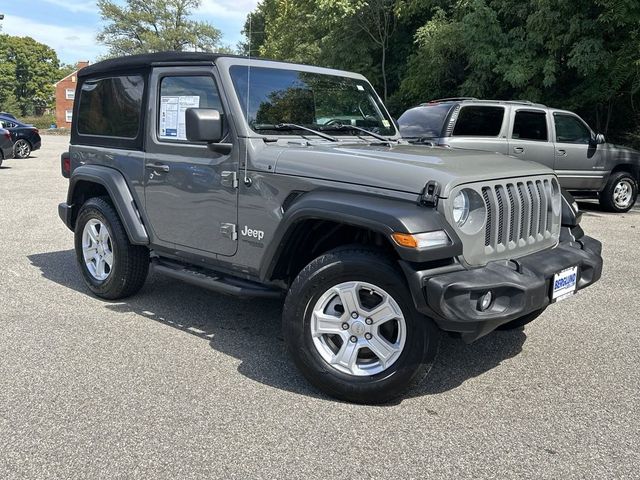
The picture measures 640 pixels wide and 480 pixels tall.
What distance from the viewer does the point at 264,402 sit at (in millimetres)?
3355

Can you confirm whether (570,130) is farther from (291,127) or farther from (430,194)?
(430,194)

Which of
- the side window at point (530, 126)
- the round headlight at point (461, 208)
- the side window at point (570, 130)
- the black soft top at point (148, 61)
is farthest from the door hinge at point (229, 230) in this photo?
the side window at point (570, 130)

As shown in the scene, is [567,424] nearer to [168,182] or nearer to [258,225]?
[258,225]

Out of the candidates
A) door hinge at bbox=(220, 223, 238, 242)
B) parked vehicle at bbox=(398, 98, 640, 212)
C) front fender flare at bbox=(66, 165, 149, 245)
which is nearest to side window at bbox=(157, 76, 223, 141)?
front fender flare at bbox=(66, 165, 149, 245)

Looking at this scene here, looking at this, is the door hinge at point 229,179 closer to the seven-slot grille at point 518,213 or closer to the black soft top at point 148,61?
the black soft top at point 148,61

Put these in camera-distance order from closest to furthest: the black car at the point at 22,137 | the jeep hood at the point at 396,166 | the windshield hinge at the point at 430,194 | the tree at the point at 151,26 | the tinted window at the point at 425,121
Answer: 1. the windshield hinge at the point at 430,194
2. the jeep hood at the point at 396,166
3. the tinted window at the point at 425,121
4. the black car at the point at 22,137
5. the tree at the point at 151,26

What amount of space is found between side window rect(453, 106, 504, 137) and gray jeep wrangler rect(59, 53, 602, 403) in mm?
4672

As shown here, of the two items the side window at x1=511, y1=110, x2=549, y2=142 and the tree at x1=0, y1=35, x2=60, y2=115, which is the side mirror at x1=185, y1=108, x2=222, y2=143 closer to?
the side window at x1=511, y1=110, x2=549, y2=142

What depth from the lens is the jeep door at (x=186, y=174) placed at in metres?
4.04

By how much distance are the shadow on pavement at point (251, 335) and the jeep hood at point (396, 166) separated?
3.99 feet

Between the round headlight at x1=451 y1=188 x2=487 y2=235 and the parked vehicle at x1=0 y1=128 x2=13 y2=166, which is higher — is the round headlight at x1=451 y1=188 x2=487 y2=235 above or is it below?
above

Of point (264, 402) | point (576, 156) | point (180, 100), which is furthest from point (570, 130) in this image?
point (264, 402)

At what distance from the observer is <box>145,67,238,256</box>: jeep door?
4035mm

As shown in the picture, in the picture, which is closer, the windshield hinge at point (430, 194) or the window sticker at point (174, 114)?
the windshield hinge at point (430, 194)
